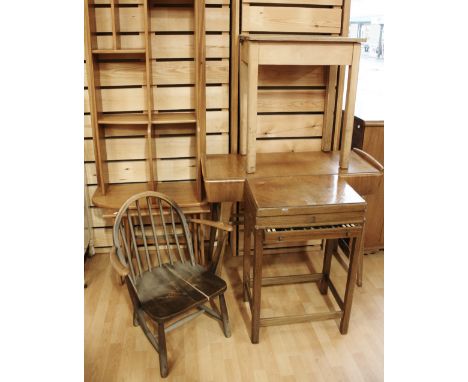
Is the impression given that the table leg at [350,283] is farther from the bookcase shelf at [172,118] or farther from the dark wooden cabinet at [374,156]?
the bookcase shelf at [172,118]

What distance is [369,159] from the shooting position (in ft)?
9.25

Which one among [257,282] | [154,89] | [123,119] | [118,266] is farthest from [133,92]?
[257,282]

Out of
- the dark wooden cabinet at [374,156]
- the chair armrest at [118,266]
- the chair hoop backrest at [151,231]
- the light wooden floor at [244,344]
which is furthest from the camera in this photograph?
the dark wooden cabinet at [374,156]

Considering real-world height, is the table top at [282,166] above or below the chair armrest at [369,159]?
below

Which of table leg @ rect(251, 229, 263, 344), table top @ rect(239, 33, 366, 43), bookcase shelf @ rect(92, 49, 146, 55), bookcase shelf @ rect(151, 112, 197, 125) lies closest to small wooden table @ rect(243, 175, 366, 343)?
table leg @ rect(251, 229, 263, 344)

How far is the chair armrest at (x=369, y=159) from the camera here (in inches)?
106

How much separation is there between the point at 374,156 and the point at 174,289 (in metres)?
1.88

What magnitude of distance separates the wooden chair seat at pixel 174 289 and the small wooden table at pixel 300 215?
0.30 meters

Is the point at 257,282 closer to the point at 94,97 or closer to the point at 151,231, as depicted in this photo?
the point at 151,231

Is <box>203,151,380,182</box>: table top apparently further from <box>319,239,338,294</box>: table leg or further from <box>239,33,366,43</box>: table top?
<box>239,33,366,43</box>: table top

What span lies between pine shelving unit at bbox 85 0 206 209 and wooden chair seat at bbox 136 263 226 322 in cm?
59

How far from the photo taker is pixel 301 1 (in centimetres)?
282

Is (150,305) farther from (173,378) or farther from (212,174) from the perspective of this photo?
(212,174)

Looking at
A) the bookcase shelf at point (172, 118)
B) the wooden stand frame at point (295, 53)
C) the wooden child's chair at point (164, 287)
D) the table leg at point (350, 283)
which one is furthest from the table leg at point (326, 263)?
the bookcase shelf at point (172, 118)
